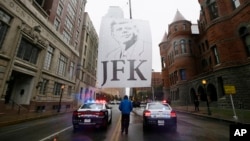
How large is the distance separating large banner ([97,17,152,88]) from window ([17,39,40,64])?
1821 centimetres

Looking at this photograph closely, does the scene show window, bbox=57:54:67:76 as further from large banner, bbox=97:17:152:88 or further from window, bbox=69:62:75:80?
large banner, bbox=97:17:152:88

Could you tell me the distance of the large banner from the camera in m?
3.66

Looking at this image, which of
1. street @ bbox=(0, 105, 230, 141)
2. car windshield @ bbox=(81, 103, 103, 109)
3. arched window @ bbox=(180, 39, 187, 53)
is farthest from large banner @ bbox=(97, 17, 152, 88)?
arched window @ bbox=(180, 39, 187, 53)

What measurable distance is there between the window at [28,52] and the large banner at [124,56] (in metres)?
18.2

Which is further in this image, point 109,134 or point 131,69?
point 109,134

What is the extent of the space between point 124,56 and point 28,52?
790 inches

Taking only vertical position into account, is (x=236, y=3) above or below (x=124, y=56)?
above

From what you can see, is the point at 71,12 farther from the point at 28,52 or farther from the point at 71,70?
the point at 28,52

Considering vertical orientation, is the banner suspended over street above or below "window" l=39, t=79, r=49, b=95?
below

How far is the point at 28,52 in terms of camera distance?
770 inches

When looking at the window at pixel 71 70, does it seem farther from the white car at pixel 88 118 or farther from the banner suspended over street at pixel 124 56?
the banner suspended over street at pixel 124 56

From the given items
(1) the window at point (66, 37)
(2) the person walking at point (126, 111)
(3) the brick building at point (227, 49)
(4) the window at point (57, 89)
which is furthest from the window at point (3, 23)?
(3) the brick building at point (227, 49)

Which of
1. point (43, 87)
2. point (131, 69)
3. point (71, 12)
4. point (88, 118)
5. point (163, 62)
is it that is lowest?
point (88, 118)

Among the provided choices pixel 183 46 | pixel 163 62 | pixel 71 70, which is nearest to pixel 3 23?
pixel 71 70
